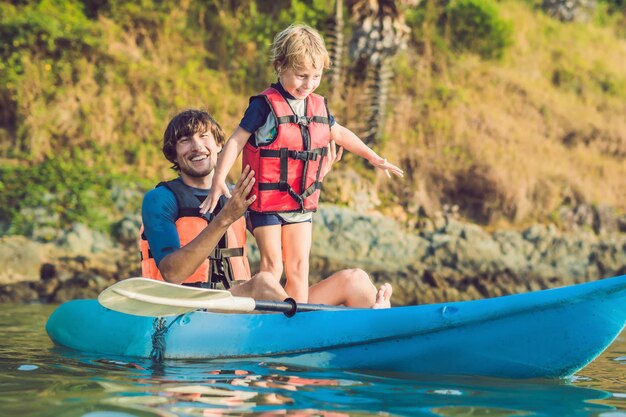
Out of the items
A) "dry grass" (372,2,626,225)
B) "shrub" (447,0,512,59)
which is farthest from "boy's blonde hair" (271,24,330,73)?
"shrub" (447,0,512,59)

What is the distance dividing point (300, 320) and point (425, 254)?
6317 mm

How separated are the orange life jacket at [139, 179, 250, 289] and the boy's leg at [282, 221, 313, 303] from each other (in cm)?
23

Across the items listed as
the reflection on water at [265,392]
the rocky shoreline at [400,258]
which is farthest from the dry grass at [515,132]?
the reflection on water at [265,392]

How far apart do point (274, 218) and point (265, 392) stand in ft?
3.99

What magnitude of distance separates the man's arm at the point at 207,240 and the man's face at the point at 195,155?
0.29 meters

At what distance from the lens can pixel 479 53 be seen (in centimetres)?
1477

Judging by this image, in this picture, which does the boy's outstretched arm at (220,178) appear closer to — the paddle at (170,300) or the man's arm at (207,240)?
the man's arm at (207,240)

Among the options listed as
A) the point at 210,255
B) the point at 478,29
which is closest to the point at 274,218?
the point at 210,255

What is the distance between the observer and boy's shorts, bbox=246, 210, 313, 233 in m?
4.70

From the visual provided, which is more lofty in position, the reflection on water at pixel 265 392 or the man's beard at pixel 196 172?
the man's beard at pixel 196 172

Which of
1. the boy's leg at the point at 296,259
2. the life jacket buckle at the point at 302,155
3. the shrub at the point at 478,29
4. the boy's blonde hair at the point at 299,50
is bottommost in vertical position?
the boy's leg at the point at 296,259

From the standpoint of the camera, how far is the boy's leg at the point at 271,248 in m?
4.67

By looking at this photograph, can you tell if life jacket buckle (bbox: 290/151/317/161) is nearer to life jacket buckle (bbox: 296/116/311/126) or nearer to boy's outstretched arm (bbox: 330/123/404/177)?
life jacket buckle (bbox: 296/116/311/126)

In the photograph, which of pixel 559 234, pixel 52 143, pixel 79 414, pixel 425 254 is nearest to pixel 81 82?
pixel 52 143
